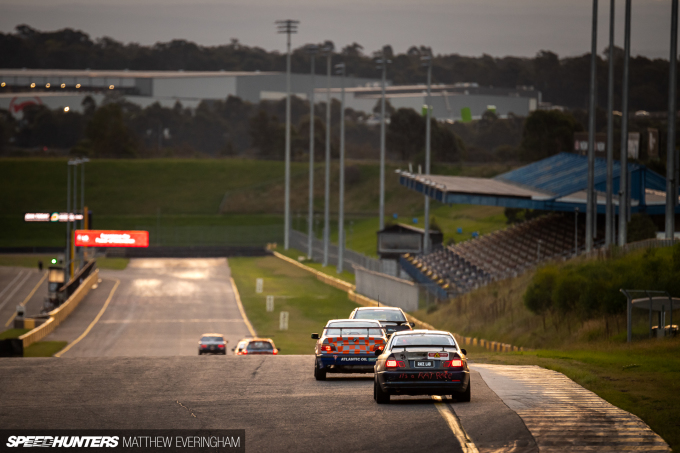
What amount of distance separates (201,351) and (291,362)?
20290 mm

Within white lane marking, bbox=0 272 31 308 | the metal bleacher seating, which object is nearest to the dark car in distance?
the metal bleacher seating

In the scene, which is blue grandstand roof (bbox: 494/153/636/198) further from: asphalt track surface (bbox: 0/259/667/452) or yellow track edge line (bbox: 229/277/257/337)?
asphalt track surface (bbox: 0/259/667/452)

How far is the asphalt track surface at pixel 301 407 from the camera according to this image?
47.6 feet

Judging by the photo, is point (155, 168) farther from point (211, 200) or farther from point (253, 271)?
point (253, 271)

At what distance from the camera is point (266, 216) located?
5418 inches

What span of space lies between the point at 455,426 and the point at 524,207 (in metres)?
45.5

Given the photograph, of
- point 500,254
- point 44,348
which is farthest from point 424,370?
point 500,254

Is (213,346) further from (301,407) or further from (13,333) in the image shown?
(301,407)

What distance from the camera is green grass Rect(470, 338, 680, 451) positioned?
54.4 ft

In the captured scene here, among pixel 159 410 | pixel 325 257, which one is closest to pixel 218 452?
pixel 159 410

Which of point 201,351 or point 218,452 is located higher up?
point 218,452

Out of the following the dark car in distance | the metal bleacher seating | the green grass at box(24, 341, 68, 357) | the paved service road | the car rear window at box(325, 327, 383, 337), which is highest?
the car rear window at box(325, 327, 383, 337)

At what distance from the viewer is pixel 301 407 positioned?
1775 cm

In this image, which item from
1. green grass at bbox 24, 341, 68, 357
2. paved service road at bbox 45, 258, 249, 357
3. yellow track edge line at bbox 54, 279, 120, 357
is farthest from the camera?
paved service road at bbox 45, 258, 249, 357
